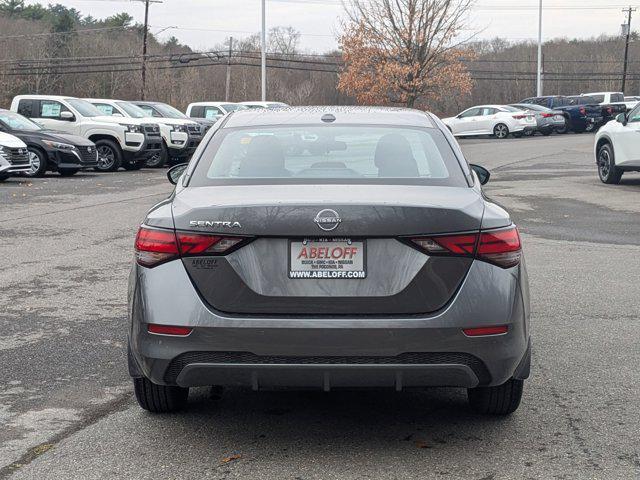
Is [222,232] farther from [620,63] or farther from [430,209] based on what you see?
[620,63]

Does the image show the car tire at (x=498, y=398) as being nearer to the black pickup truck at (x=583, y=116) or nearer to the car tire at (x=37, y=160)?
the car tire at (x=37, y=160)

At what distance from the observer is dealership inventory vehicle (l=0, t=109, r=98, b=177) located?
22422 mm

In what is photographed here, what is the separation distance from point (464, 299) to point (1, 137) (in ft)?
59.9

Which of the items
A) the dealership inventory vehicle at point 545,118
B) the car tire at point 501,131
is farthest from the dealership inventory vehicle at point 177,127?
the dealership inventory vehicle at point 545,118

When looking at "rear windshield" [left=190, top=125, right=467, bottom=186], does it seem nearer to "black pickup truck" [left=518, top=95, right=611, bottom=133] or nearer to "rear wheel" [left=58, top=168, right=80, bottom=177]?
"rear wheel" [left=58, top=168, right=80, bottom=177]

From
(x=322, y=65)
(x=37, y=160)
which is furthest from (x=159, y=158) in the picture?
(x=322, y=65)

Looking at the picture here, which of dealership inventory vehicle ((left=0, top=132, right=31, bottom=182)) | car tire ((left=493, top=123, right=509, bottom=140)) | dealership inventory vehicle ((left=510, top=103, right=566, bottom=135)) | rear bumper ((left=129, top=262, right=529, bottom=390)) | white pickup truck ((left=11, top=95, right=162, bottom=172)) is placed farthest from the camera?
dealership inventory vehicle ((left=510, top=103, right=566, bottom=135))

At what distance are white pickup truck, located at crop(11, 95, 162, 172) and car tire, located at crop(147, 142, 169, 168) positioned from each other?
372mm

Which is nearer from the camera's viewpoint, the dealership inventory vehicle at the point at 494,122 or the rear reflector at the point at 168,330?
the rear reflector at the point at 168,330

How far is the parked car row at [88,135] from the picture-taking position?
22.4 m

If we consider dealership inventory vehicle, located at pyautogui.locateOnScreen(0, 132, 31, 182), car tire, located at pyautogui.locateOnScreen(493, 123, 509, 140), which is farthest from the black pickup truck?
dealership inventory vehicle, located at pyautogui.locateOnScreen(0, 132, 31, 182)

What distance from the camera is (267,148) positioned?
203 inches

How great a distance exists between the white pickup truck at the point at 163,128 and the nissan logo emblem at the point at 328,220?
22878mm

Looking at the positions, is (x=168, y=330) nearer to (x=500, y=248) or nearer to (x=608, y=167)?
(x=500, y=248)
